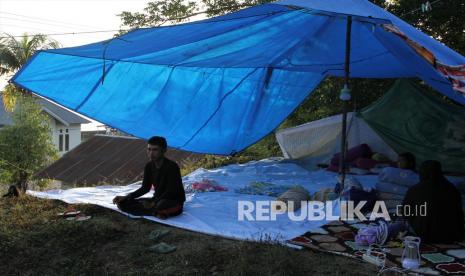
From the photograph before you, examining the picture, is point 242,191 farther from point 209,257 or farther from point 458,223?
point 458,223

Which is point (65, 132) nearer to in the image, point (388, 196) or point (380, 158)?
point (380, 158)

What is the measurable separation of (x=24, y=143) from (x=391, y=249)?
11.6 metres

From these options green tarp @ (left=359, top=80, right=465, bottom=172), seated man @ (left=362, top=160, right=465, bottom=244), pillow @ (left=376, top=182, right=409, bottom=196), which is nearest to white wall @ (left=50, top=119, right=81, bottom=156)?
green tarp @ (left=359, top=80, right=465, bottom=172)

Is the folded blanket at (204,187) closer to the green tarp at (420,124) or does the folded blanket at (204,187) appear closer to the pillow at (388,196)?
the pillow at (388,196)

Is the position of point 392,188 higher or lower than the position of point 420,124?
lower

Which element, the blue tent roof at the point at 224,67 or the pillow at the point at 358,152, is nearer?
the blue tent roof at the point at 224,67

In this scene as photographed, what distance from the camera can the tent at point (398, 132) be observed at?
264 inches

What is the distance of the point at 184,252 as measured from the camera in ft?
11.5

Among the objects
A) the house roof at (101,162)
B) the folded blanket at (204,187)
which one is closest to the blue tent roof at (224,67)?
the folded blanket at (204,187)


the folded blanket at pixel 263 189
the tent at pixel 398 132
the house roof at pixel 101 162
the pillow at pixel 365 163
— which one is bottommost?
the house roof at pixel 101 162

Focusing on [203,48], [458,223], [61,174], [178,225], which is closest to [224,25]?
[203,48]

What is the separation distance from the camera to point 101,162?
15477 millimetres

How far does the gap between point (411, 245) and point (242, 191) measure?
2559 millimetres

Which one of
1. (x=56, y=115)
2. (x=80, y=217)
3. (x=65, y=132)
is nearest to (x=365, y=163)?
(x=80, y=217)
